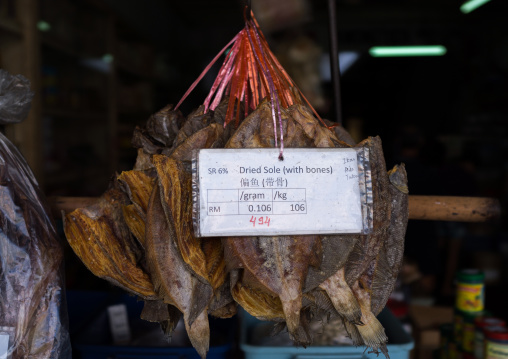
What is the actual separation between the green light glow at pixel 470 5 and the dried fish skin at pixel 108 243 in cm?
615

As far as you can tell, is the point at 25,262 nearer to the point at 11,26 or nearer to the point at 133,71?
the point at 11,26

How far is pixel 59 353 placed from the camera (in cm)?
97

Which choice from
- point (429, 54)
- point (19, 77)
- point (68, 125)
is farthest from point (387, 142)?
point (19, 77)

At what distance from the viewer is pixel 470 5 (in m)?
5.99

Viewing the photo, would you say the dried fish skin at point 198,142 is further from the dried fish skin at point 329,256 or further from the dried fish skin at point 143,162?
the dried fish skin at point 329,256

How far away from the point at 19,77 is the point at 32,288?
18.4 inches

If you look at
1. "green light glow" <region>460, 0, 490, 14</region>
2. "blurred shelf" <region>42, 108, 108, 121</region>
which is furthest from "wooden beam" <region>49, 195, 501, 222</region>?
"green light glow" <region>460, 0, 490, 14</region>

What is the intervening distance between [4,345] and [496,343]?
151 cm

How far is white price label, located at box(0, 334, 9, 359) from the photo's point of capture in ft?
2.88

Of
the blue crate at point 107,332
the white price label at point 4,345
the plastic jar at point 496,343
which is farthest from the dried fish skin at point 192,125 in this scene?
the plastic jar at point 496,343

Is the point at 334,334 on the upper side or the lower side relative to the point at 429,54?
lower

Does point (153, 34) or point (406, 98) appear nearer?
point (153, 34)

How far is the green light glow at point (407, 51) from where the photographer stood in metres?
7.35

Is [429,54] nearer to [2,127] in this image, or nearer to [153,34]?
[153,34]
